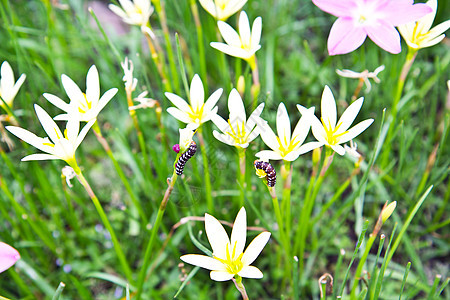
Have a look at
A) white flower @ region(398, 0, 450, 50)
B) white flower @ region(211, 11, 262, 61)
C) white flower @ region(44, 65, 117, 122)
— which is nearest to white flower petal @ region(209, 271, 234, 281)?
white flower @ region(44, 65, 117, 122)

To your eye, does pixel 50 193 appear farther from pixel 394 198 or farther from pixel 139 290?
pixel 394 198

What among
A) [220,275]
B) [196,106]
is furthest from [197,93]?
[220,275]

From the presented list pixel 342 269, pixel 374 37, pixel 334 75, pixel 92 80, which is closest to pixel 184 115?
pixel 92 80

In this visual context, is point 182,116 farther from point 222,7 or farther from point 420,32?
point 420,32

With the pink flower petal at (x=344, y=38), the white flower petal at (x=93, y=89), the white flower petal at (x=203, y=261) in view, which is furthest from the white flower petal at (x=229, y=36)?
the white flower petal at (x=203, y=261)

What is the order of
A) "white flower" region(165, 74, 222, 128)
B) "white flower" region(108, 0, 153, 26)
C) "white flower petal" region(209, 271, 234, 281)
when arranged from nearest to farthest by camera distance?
"white flower petal" region(209, 271, 234, 281), "white flower" region(165, 74, 222, 128), "white flower" region(108, 0, 153, 26)

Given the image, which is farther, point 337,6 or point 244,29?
point 244,29

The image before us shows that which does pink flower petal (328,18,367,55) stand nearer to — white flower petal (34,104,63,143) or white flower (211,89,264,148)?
white flower (211,89,264,148)
